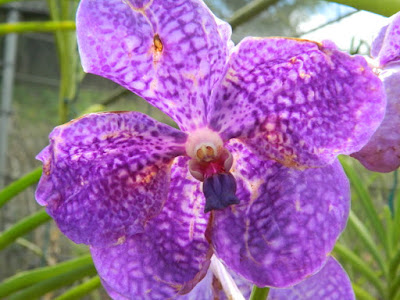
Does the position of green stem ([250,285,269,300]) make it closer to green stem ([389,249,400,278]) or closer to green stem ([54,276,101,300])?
green stem ([54,276,101,300])

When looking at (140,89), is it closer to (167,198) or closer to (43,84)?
(167,198)

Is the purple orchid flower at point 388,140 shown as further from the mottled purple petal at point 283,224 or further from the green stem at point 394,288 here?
the green stem at point 394,288

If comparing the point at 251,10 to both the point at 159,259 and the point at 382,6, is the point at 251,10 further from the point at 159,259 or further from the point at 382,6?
the point at 159,259

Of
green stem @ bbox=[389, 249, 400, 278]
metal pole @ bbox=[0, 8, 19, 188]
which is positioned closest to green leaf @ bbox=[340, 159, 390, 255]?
green stem @ bbox=[389, 249, 400, 278]

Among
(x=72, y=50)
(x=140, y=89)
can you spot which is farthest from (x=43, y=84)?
(x=140, y=89)

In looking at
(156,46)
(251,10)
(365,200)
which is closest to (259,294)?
(156,46)

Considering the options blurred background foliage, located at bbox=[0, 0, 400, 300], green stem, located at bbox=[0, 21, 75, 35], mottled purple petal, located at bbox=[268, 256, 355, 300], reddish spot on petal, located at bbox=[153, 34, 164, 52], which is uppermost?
reddish spot on petal, located at bbox=[153, 34, 164, 52]

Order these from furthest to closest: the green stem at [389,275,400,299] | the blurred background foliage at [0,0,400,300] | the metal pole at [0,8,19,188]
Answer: the metal pole at [0,8,19,188]
the blurred background foliage at [0,0,400,300]
the green stem at [389,275,400,299]
